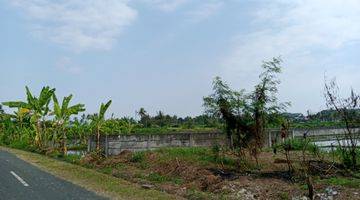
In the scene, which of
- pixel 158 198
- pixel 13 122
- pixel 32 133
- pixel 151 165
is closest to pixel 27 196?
pixel 158 198

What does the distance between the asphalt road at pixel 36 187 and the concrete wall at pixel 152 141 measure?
601 cm

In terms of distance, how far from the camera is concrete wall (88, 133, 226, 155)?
80.2 ft

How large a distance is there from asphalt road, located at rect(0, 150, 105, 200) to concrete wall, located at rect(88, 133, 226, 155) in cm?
601

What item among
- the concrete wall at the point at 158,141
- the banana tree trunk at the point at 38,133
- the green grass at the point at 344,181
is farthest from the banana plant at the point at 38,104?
the green grass at the point at 344,181

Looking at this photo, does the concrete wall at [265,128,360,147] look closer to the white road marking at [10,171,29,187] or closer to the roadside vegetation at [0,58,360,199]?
the roadside vegetation at [0,58,360,199]

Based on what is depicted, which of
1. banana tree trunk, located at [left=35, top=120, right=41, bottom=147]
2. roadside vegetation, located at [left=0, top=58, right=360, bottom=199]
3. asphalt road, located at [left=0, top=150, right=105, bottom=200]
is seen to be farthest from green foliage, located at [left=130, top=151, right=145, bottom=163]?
banana tree trunk, located at [left=35, top=120, right=41, bottom=147]

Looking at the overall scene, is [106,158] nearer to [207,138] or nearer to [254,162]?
[207,138]

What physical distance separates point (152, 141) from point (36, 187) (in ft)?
38.3

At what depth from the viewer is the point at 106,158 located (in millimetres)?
23141

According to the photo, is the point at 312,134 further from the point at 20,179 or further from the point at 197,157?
the point at 20,179

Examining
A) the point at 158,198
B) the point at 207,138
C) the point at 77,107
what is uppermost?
the point at 77,107

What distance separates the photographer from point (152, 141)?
25.5 m

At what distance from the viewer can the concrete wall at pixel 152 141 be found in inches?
963

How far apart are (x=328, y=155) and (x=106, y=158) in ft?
34.6
